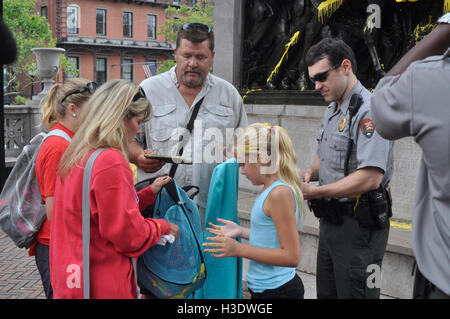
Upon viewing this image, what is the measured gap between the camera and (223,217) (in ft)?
8.95

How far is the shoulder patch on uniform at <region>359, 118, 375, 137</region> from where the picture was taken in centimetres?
274

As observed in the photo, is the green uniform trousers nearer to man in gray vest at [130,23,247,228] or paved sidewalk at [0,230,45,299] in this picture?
man in gray vest at [130,23,247,228]

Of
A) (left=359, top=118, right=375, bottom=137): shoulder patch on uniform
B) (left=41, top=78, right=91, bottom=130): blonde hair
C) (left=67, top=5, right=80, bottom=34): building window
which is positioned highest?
(left=67, top=5, right=80, bottom=34): building window

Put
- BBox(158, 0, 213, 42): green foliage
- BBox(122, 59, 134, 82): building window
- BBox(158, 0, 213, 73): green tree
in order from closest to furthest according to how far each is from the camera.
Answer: BBox(158, 0, 213, 42): green foliage < BBox(158, 0, 213, 73): green tree < BBox(122, 59, 134, 82): building window

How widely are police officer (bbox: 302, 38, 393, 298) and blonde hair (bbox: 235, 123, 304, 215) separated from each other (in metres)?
0.20

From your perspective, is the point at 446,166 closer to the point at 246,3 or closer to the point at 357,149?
the point at 357,149

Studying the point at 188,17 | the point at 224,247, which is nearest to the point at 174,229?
the point at 224,247

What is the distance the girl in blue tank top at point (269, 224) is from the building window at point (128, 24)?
5191 cm

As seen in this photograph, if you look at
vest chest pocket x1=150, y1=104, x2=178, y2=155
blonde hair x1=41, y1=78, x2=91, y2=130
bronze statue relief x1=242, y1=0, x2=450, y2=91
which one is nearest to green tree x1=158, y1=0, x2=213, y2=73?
bronze statue relief x1=242, y1=0, x2=450, y2=91

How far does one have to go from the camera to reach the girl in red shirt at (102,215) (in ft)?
6.93

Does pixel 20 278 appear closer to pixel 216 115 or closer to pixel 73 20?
pixel 216 115

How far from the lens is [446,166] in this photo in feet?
5.09

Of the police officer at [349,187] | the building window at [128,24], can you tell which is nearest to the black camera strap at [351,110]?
the police officer at [349,187]
